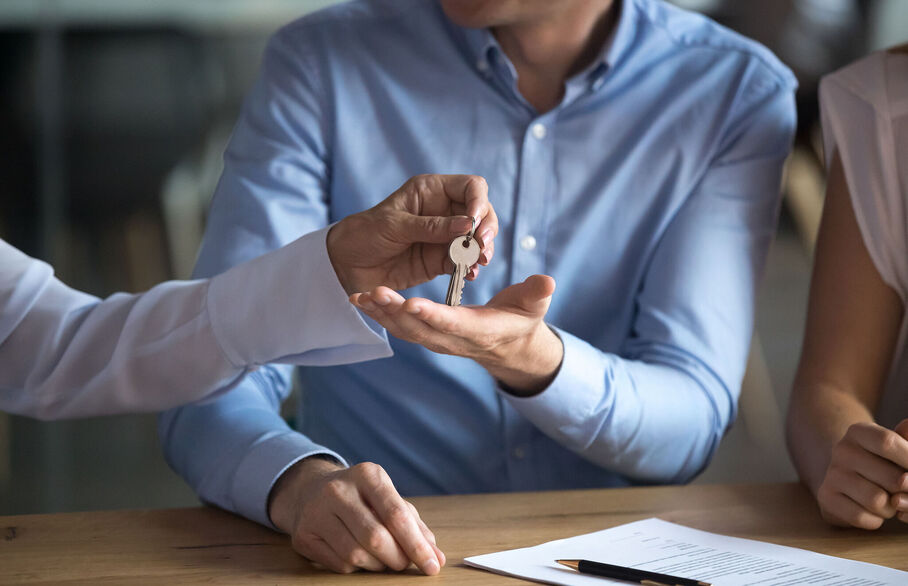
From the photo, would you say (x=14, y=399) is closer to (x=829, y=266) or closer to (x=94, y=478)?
(x=829, y=266)

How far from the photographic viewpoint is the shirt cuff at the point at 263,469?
909 millimetres

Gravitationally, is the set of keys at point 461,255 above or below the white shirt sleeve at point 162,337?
above

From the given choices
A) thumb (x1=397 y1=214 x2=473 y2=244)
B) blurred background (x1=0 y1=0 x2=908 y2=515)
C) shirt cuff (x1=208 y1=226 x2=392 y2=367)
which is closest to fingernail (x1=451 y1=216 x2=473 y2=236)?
thumb (x1=397 y1=214 x2=473 y2=244)

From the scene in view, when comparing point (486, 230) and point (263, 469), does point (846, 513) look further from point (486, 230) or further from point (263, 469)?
point (263, 469)

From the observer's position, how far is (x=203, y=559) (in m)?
0.82

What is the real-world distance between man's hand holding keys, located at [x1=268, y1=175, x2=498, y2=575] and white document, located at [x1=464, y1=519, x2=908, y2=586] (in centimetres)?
7

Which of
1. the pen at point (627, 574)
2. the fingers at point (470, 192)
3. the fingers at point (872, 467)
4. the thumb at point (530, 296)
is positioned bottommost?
the fingers at point (872, 467)

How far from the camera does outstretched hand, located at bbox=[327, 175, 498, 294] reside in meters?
0.86

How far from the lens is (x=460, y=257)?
0.86 m

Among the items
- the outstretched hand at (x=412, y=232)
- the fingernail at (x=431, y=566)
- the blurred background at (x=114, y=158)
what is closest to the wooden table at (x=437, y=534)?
the fingernail at (x=431, y=566)

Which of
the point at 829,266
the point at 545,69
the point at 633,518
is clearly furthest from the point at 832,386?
the point at 545,69

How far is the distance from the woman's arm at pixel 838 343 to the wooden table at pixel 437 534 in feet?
0.23

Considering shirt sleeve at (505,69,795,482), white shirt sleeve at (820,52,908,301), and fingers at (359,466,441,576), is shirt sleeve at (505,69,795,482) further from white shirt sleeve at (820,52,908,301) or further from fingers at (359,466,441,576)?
fingers at (359,466,441,576)

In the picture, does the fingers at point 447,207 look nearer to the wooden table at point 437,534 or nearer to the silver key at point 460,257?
the silver key at point 460,257
